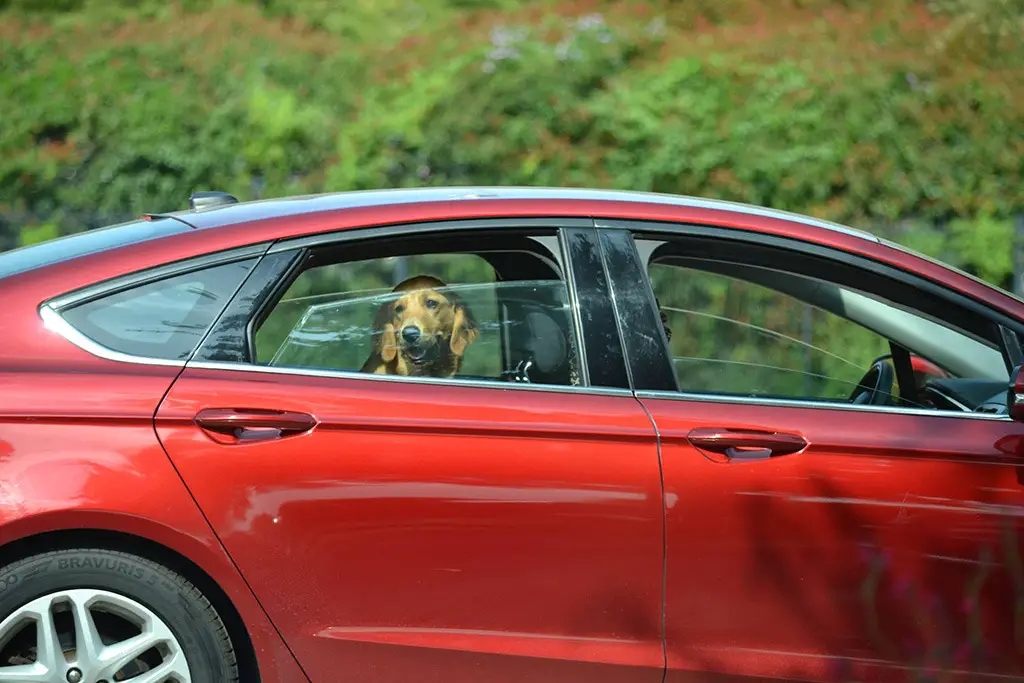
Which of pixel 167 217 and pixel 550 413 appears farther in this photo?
pixel 167 217

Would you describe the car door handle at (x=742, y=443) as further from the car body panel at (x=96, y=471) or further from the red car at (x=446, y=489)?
the car body panel at (x=96, y=471)

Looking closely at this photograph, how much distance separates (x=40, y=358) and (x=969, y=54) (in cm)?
1009

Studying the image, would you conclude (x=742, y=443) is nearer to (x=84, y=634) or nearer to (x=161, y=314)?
(x=161, y=314)

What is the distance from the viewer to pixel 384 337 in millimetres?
3232

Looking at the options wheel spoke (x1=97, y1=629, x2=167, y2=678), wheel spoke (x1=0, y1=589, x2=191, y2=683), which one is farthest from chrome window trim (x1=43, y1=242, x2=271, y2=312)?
wheel spoke (x1=97, y1=629, x2=167, y2=678)

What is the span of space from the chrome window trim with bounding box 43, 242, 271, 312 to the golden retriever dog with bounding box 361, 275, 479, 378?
379 mm

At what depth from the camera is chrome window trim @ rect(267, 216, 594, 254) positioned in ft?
10.3

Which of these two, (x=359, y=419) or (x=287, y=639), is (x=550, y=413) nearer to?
(x=359, y=419)

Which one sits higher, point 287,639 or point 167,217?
point 167,217

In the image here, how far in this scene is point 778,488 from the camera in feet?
9.93

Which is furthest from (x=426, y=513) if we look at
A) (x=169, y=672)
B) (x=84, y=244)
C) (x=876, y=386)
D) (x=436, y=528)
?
(x=876, y=386)

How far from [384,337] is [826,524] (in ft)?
3.96

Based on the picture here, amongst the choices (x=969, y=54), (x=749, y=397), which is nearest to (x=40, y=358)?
(x=749, y=397)

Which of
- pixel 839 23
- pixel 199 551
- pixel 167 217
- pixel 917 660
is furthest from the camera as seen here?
pixel 839 23
